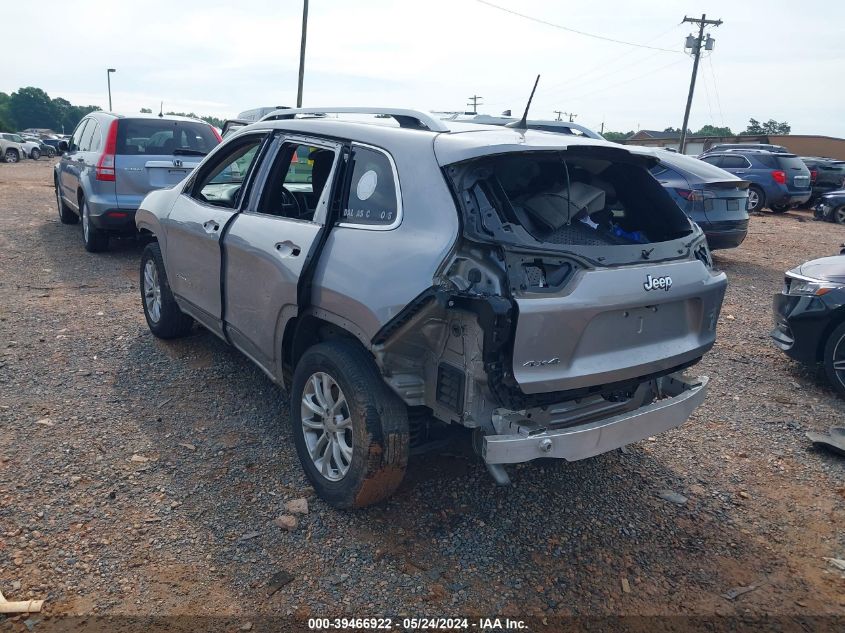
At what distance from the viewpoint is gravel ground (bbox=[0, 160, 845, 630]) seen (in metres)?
2.82

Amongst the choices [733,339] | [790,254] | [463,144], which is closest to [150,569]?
[463,144]

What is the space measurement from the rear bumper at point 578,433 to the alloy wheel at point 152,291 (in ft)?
12.2

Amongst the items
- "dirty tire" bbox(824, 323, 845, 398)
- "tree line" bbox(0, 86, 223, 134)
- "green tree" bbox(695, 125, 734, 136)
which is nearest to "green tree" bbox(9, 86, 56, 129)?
"tree line" bbox(0, 86, 223, 134)

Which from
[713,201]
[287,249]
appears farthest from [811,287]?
[713,201]

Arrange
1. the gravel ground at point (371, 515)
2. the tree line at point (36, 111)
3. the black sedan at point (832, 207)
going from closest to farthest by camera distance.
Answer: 1. the gravel ground at point (371, 515)
2. the black sedan at point (832, 207)
3. the tree line at point (36, 111)

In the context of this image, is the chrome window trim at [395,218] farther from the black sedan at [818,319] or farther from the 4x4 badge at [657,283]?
the black sedan at [818,319]

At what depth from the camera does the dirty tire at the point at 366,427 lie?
3.04 m

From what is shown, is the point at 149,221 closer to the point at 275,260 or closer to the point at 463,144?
the point at 275,260

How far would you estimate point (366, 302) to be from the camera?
9.67 feet

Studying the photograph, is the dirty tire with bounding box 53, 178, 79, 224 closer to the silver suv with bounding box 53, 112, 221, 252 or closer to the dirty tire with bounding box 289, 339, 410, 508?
the silver suv with bounding box 53, 112, 221, 252

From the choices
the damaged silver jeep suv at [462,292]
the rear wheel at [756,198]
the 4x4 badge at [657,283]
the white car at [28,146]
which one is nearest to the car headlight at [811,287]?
the damaged silver jeep suv at [462,292]

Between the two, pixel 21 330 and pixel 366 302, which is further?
pixel 21 330

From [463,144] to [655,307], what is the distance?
1.16 meters

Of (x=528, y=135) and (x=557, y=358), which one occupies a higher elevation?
(x=528, y=135)
